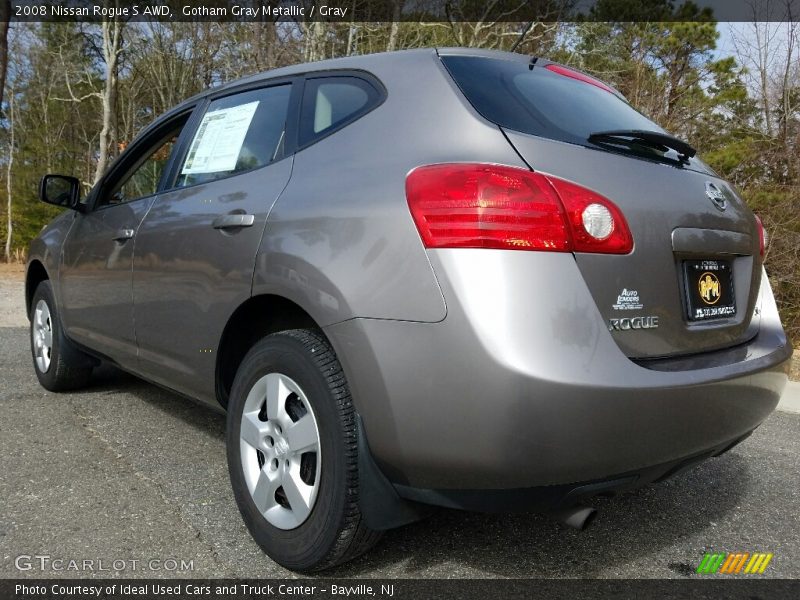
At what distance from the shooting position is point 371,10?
1577 centimetres

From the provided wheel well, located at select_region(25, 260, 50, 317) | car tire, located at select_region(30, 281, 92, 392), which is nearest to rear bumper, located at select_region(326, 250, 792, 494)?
car tire, located at select_region(30, 281, 92, 392)

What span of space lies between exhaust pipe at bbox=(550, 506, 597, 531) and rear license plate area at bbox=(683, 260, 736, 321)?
0.67 metres

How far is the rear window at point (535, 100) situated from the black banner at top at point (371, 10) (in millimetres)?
12068

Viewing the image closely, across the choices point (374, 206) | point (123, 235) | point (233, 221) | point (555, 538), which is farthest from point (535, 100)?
point (123, 235)

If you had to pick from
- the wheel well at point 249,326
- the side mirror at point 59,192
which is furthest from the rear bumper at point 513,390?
the side mirror at point 59,192

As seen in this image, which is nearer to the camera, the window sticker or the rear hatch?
the rear hatch

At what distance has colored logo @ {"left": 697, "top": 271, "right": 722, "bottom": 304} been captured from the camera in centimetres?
213

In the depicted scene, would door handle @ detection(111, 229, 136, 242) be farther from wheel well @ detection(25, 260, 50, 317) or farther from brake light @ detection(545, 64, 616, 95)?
brake light @ detection(545, 64, 616, 95)

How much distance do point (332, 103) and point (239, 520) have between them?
1596mm

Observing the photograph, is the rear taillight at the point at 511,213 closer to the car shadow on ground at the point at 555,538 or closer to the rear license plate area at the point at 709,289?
the rear license plate area at the point at 709,289

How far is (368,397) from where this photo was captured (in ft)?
6.31

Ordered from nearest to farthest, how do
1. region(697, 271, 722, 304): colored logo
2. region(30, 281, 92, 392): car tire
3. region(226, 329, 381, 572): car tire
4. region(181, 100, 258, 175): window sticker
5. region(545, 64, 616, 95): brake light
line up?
region(226, 329, 381, 572): car tire
region(697, 271, 722, 304): colored logo
region(545, 64, 616, 95): brake light
region(181, 100, 258, 175): window sticker
region(30, 281, 92, 392): car tire

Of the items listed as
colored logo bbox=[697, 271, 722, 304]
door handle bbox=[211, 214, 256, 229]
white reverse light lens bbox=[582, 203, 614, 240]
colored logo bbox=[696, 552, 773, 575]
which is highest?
white reverse light lens bbox=[582, 203, 614, 240]

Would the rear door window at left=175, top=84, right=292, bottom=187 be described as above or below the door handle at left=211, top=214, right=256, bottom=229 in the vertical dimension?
above
